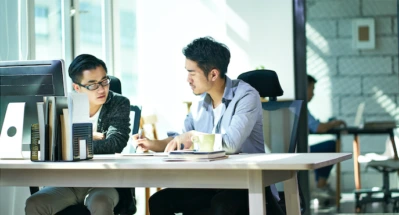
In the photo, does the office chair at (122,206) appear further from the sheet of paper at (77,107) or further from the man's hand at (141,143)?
the sheet of paper at (77,107)

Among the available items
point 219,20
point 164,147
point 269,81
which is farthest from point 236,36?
point 164,147

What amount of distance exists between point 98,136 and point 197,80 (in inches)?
22.7

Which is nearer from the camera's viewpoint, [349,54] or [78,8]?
[78,8]

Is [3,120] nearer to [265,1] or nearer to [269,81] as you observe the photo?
[269,81]

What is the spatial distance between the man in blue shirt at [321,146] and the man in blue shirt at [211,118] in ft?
8.04

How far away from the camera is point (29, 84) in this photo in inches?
133

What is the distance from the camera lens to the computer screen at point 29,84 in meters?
3.35

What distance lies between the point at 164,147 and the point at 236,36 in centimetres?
273

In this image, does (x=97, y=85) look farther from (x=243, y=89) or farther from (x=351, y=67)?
(x=351, y=67)

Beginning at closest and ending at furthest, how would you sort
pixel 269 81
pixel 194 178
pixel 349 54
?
pixel 194 178 < pixel 269 81 < pixel 349 54

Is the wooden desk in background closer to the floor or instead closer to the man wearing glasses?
the floor

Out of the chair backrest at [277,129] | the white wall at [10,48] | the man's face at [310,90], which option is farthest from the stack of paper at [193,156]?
the man's face at [310,90]

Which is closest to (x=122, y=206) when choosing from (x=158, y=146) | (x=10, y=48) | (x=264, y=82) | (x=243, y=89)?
(x=158, y=146)

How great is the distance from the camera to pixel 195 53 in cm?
379
